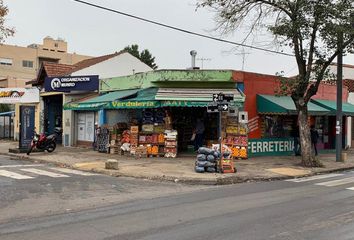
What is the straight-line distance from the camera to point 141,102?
2073 cm

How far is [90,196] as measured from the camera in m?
11.3

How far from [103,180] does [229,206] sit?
5.55 metres

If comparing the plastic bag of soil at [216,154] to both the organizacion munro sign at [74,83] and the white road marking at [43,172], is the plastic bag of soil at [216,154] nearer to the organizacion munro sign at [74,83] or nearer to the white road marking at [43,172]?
the white road marking at [43,172]

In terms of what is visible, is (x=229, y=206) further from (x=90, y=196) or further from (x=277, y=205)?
(x=90, y=196)

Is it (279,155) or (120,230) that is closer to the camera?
(120,230)

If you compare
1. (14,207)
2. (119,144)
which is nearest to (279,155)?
(119,144)

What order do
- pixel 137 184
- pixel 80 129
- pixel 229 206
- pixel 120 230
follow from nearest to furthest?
pixel 120 230
pixel 229 206
pixel 137 184
pixel 80 129

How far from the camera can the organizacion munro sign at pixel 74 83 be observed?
26484mm

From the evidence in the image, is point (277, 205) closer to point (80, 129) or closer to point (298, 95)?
point (298, 95)

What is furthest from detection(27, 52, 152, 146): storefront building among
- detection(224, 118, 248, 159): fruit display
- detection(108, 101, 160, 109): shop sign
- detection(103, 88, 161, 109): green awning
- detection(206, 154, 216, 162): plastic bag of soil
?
detection(206, 154, 216, 162): plastic bag of soil

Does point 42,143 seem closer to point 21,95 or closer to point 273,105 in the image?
point 21,95

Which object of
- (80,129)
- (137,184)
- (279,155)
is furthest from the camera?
(80,129)

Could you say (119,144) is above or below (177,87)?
below

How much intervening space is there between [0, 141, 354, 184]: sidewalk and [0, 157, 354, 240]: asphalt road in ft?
3.42
